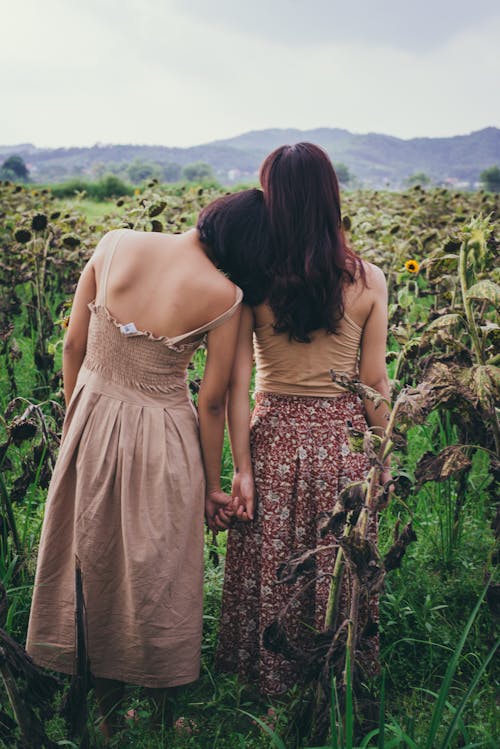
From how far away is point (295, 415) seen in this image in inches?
87.8

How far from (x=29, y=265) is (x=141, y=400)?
4532mm

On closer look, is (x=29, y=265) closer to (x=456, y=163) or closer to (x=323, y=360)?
(x=323, y=360)

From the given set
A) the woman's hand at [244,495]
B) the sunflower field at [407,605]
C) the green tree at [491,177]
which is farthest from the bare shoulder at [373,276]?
the green tree at [491,177]

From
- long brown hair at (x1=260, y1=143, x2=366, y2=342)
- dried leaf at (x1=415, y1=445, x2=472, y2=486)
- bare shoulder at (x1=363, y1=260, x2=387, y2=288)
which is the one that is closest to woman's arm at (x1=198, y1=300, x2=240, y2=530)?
long brown hair at (x1=260, y1=143, x2=366, y2=342)

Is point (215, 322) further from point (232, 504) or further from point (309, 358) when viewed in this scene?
point (232, 504)

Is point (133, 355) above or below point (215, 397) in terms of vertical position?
above

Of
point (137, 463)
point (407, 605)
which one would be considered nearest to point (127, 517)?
point (137, 463)

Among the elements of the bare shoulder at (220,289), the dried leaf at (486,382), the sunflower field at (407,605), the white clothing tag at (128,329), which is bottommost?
the sunflower field at (407,605)

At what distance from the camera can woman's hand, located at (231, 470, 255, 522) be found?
2219 mm

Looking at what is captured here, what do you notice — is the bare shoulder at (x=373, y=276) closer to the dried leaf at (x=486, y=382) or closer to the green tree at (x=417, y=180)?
the dried leaf at (x=486, y=382)

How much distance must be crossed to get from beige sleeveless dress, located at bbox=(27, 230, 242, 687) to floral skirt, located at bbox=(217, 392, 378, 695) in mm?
276

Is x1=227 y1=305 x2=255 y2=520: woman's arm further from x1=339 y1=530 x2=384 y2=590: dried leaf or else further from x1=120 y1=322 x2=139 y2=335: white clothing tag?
x1=339 y1=530 x2=384 y2=590: dried leaf

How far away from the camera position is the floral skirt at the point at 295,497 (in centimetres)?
223

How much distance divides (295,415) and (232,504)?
34cm
